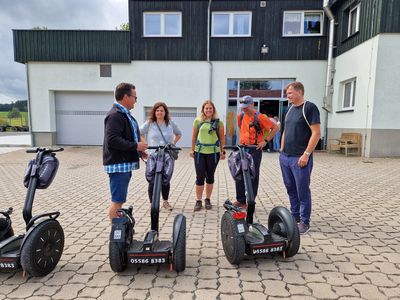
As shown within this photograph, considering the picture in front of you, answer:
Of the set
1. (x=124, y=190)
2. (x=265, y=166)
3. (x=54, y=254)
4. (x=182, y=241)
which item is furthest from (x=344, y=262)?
(x=265, y=166)

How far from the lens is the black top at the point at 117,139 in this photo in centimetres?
299

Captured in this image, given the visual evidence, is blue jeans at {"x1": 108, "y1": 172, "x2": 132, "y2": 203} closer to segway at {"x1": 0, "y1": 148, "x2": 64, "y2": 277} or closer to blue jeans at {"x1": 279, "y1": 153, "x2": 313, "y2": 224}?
segway at {"x1": 0, "y1": 148, "x2": 64, "y2": 277}

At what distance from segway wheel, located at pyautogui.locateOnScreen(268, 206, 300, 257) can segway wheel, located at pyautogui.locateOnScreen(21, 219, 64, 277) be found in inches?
90.9

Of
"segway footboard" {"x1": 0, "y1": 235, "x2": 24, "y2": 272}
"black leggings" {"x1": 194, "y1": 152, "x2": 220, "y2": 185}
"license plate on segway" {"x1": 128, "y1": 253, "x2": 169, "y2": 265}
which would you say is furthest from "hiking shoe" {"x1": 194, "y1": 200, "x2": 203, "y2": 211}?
"segway footboard" {"x1": 0, "y1": 235, "x2": 24, "y2": 272}

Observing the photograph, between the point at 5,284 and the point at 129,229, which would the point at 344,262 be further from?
the point at 5,284

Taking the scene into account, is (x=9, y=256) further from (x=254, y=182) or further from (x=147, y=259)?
(x=254, y=182)

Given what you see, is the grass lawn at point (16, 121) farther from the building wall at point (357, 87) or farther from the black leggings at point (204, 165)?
the black leggings at point (204, 165)

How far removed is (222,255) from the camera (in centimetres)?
322

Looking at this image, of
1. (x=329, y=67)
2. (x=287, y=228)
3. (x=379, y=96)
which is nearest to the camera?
(x=287, y=228)

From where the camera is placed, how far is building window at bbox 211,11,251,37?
45.4ft

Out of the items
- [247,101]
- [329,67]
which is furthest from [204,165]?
[329,67]

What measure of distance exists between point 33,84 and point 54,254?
561 inches

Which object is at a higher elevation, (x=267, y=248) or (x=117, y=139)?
(x=117, y=139)

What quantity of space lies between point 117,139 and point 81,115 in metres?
13.3
